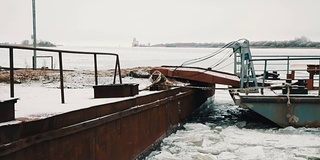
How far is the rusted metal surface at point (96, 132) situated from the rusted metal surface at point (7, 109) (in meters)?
0.12

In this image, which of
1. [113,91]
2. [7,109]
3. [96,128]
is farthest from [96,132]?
[7,109]

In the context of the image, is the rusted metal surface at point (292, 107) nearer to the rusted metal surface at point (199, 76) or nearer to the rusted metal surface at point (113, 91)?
the rusted metal surface at point (199, 76)

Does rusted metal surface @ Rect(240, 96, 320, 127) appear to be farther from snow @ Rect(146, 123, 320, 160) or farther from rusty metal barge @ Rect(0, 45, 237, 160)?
rusty metal barge @ Rect(0, 45, 237, 160)

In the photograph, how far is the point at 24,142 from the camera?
14.9 feet

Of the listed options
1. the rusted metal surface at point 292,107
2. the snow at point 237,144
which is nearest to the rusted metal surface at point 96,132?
the snow at point 237,144

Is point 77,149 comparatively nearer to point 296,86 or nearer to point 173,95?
point 173,95

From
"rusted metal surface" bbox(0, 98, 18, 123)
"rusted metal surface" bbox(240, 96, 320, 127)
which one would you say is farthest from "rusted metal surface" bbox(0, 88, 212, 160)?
"rusted metal surface" bbox(240, 96, 320, 127)

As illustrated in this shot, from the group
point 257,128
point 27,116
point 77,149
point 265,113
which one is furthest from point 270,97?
point 27,116

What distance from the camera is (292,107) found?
1119 cm

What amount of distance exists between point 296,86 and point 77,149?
782 cm

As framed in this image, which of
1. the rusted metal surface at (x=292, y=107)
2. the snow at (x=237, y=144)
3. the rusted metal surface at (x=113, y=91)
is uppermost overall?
the rusted metal surface at (x=113, y=91)

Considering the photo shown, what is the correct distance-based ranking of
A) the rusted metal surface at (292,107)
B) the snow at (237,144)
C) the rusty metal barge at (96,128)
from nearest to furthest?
the rusty metal barge at (96,128)
the snow at (237,144)
the rusted metal surface at (292,107)

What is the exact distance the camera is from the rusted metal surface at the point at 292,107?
11141mm

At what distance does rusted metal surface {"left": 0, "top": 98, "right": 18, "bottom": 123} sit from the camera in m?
4.28
